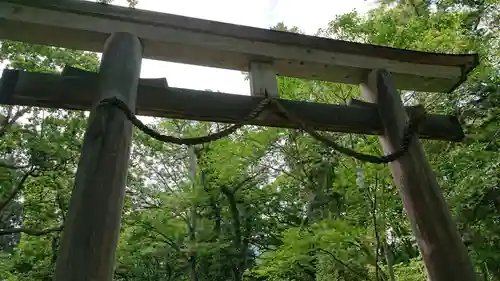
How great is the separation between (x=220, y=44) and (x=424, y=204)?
1785 millimetres

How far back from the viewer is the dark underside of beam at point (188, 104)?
2168mm

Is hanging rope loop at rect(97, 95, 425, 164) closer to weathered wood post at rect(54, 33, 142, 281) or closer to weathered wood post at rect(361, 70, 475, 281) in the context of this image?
weathered wood post at rect(361, 70, 475, 281)

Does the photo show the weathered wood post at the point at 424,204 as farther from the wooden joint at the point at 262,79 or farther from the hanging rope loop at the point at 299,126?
the wooden joint at the point at 262,79

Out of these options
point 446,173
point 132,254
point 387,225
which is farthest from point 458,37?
point 132,254

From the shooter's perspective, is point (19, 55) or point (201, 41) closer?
point (201, 41)

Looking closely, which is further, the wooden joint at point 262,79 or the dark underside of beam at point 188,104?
the wooden joint at point 262,79

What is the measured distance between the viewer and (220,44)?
8.71ft

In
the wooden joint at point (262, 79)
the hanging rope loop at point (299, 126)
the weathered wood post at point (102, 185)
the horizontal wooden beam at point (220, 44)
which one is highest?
the horizontal wooden beam at point (220, 44)

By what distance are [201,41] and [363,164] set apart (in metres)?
3.71

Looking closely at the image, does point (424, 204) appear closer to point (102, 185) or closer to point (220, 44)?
point (220, 44)

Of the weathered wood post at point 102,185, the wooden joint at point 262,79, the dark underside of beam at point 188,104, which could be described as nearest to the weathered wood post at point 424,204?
the dark underside of beam at point 188,104

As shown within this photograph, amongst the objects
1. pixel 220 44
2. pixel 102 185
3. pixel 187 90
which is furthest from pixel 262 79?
pixel 102 185

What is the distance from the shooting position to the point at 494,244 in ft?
19.1

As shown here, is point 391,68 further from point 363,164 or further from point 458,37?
point 458,37
